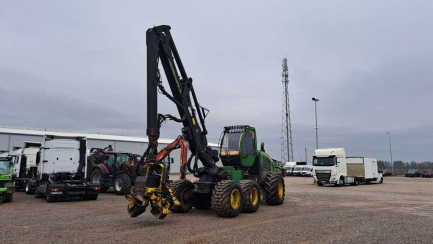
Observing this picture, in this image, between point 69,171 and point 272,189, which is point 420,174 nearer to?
point 272,189

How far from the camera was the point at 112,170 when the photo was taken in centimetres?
2052

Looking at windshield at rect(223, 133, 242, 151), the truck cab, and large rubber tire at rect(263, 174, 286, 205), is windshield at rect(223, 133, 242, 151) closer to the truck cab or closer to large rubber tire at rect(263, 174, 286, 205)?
large rubber tire at rect(263, 174, 286, 205)

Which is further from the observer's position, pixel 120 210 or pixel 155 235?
pixel 120 210

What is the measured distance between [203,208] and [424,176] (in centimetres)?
5063

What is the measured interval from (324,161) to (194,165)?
2029cm

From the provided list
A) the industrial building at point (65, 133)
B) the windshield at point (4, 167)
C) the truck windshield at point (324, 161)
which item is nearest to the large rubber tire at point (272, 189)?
the windshield at point (4, 167)

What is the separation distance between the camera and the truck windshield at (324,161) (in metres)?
29.0

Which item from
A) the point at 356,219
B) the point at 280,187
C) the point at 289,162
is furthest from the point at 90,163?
the point at 289,162

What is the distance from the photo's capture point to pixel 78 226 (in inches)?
376

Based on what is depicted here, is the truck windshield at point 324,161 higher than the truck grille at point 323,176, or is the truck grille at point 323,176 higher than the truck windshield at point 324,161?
the truck windshield at point 324,161

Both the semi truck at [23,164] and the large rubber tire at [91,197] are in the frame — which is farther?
the semi truck at [23,164]

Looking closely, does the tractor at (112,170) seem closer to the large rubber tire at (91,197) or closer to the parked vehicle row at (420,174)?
the large rubber tire at (91,197)

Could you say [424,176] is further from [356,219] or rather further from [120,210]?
[120,210]

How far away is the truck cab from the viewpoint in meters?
28.9
